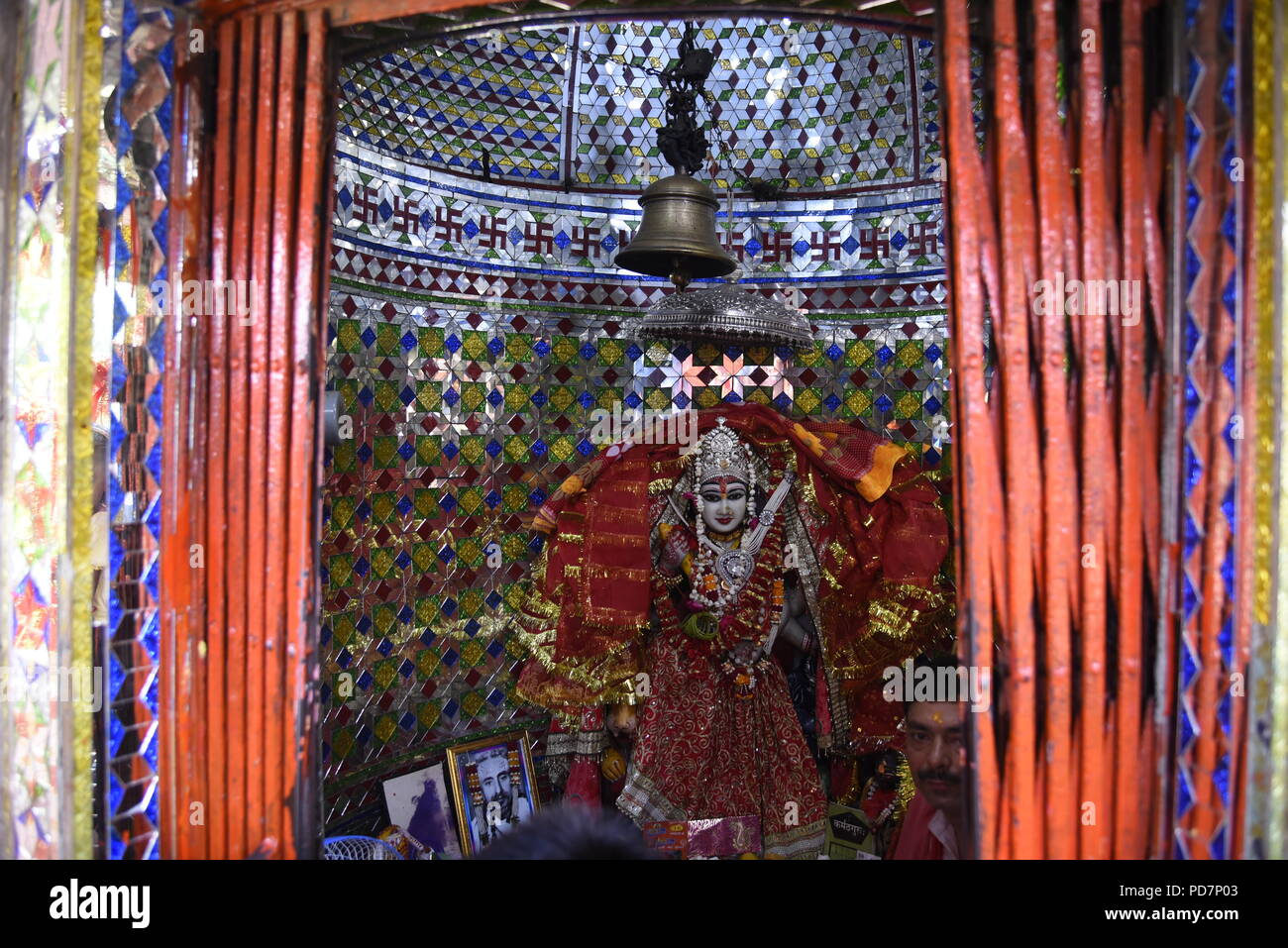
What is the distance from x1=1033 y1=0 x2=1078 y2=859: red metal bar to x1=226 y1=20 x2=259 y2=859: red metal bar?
2.21 meters

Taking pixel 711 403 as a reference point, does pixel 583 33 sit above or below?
above

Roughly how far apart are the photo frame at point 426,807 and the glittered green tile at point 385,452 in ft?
6.25

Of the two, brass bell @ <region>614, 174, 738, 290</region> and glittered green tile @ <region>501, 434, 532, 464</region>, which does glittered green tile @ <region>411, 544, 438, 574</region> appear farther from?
brass bell @ <region>614, 174, 738, 290</region>

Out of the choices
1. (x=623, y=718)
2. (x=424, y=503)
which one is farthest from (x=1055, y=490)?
(x=424, y=503)

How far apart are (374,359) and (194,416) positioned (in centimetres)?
288

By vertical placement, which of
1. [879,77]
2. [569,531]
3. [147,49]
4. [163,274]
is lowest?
[569,531]

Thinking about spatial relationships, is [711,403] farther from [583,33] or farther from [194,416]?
→ [194,416]

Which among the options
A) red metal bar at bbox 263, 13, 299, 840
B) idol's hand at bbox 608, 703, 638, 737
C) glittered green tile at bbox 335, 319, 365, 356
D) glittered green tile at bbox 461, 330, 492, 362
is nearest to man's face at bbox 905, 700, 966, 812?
idol's hand at bbox 608, 703, 638, 737

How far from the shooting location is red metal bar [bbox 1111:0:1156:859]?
2281 mm

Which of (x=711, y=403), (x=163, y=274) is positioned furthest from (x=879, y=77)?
(x=163, y=274)

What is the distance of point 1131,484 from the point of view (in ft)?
7.52

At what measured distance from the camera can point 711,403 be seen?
6.50 metres

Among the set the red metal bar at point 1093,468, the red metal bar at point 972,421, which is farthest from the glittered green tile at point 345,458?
the red metal bar at point 1093,468

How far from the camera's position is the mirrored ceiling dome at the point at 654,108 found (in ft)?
19.5
